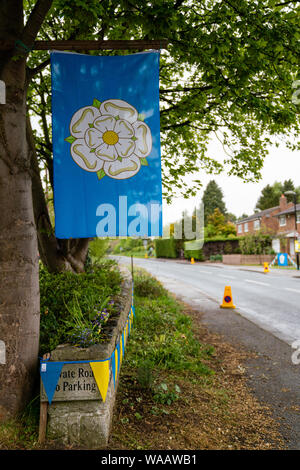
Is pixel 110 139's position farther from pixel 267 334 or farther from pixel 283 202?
pixel 283 202

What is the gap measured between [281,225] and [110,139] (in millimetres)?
39897

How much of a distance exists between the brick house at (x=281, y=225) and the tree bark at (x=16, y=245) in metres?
25.3

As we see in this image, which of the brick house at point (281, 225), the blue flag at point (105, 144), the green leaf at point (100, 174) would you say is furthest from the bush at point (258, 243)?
the green leaf at point (100, 174)

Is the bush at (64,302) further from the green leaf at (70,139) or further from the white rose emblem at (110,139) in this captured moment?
the green leaf at (70,139)

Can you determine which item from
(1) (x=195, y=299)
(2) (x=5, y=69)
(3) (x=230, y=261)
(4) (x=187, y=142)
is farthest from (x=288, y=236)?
(2) (x=5, y=69)

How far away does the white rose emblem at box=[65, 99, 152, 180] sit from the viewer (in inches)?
148

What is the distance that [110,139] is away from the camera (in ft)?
12.7

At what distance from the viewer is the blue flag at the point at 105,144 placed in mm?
3771

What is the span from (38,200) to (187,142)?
4.39 metres

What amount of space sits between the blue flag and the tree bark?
21.3 inches

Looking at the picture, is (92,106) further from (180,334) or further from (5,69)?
(180,334)

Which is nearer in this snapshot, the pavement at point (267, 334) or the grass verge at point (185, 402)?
the grass verge at point (185, 402)

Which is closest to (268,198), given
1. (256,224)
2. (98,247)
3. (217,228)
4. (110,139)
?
(217,228)

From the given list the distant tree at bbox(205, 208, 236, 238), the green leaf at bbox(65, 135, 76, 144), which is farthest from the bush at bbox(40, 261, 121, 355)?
the distant tree at bbox(205, 208, 236, 238)
